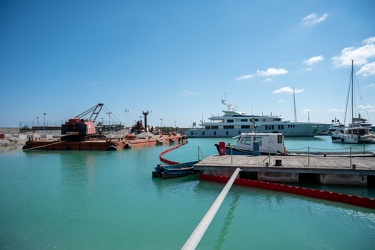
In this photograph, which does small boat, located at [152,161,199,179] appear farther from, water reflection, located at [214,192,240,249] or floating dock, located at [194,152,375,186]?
water reflection, located at [214,192,240,249]

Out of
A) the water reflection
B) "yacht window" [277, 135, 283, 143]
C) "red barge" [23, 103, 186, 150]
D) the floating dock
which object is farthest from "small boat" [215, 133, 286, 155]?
"red barge" [23, 103, 186, 150]

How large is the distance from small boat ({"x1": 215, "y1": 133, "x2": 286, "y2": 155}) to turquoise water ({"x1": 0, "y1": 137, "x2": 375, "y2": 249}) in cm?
549

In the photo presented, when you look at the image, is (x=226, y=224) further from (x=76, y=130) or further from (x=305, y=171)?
(x=76, y=130)

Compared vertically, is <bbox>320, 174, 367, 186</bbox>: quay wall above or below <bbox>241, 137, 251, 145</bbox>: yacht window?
below

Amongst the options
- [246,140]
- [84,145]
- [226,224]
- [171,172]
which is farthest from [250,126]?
[226,224]

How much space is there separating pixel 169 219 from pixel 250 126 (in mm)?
60728

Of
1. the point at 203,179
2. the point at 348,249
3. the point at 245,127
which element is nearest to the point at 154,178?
the point at 203,179

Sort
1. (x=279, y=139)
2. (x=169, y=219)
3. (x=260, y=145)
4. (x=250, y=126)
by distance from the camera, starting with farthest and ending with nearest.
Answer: (x=250, y=126) → (x=260, y=145) → (x=279, y=139) → (x=169, y=219)

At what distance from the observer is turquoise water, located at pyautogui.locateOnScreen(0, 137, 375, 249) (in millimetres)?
7402

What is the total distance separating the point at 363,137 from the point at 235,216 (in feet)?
149

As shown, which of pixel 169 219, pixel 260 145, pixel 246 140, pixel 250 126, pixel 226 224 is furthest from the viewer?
pixel 250 126

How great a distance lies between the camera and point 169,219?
9.18 meters

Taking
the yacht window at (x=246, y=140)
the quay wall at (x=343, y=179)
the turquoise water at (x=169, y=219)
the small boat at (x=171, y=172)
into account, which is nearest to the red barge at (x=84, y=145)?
the turquoise water at (x=169, y=219)

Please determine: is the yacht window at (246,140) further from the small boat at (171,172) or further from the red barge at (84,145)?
the red barge at (84,145)
